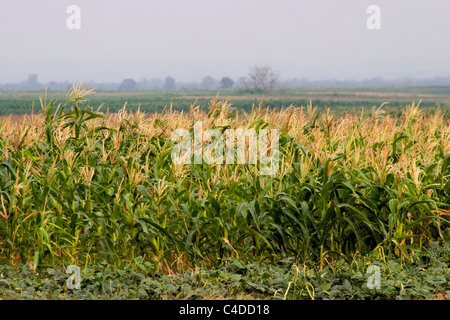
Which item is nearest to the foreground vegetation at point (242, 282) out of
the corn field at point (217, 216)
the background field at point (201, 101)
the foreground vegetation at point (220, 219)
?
the foreground vegetation at point (220, 219)

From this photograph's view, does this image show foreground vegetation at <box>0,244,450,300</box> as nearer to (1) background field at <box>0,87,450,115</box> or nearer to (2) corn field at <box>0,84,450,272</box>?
(2) corn field at <box>0,84,450,272</box>

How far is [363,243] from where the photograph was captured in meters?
4.21

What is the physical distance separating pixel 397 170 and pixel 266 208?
1.01 m

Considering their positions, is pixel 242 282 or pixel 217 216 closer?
pixel 242 282

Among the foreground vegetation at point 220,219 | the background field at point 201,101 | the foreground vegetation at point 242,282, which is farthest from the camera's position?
the background field at point 201,101

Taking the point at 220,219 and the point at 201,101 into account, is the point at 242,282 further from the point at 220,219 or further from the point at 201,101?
the point at 201,101

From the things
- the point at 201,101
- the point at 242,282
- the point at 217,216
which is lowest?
the point at 242,282

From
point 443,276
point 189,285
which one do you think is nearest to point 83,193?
point 189,285

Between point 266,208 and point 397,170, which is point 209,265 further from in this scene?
point 397,170

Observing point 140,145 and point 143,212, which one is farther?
point 140,145

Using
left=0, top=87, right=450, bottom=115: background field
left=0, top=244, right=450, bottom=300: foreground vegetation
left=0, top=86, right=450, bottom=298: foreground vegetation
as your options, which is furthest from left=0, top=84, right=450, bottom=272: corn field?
left=0, top=87, right=450, bottom=115: background field

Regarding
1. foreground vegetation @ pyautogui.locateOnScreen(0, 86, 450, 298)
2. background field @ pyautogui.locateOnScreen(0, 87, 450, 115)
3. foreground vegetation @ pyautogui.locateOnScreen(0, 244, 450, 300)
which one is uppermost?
background field @ pyautogui.locateOnScreen(0, 87, 450, 115)

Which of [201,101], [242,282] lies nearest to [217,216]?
[242,282]

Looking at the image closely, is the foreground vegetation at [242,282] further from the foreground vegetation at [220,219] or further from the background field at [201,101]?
the background field at [201,101]
